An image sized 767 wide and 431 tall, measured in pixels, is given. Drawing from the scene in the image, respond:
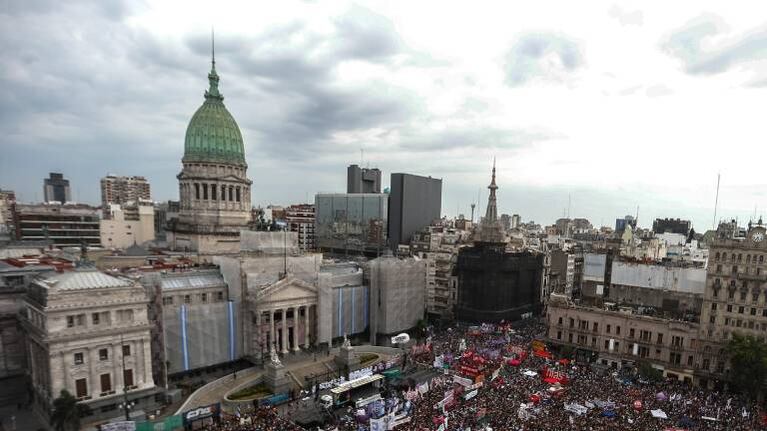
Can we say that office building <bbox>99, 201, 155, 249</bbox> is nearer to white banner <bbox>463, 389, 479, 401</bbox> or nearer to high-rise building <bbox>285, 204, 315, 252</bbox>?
high-rise building <bbox>285, 204, 315, 252</bbox>

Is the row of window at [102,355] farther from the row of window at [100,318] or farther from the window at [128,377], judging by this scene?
the row of window at [100,318]

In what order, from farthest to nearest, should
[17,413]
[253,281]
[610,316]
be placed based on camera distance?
[610,316] → [253,281] → [17,413]

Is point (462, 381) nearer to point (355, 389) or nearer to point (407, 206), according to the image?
point (355, 389)

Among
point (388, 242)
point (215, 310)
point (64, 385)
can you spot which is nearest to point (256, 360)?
point (215, 310)

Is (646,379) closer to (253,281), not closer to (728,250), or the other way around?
(728,250)

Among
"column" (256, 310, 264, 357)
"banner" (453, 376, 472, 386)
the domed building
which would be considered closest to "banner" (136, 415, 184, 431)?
"column" (256, 310, 264, 357)

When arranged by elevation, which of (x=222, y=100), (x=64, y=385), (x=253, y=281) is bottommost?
(x=64, y=385)

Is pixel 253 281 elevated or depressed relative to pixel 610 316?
elevated

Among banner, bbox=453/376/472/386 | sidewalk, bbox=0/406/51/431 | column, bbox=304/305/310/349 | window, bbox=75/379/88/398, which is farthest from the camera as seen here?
column, bbox=304/305/310/349
